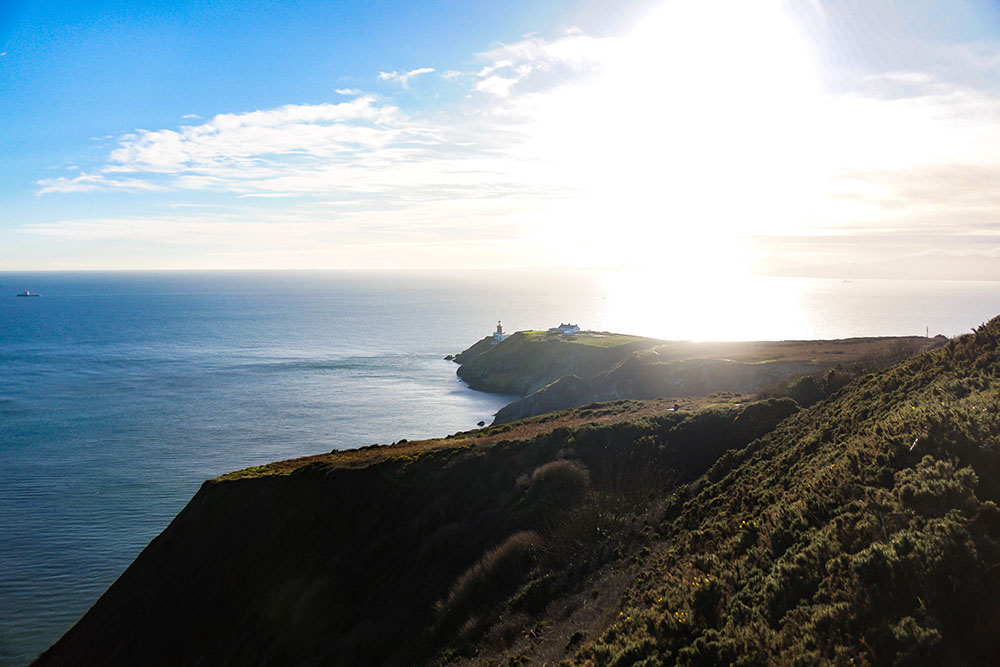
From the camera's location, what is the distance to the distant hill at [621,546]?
41.0ft

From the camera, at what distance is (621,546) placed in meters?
21.8

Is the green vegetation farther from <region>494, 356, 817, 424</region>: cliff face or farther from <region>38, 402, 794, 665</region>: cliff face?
<region>38, 402, 794, 665</region>: cliff face

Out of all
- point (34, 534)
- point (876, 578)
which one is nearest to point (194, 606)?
point (34, 534)

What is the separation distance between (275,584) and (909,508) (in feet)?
92.1

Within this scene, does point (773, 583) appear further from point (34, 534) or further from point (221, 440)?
point (221, 440)

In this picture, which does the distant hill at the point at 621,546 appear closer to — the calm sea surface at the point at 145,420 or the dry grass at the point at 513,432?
the dry grass at the point at 513,432

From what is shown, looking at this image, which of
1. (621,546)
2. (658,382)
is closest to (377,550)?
(621,546)

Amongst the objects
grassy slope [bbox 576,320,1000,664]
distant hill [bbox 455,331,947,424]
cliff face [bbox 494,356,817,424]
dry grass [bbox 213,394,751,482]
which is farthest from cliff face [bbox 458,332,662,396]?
grassy slope [bbox 576,320,1000,664]

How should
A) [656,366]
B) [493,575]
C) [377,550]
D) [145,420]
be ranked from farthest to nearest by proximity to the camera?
[145,420]
[656,366]
[377,550]
[493,575]

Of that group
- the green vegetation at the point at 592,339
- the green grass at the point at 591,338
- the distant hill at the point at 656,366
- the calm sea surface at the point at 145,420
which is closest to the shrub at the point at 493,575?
the distant hill at the point at 656,366

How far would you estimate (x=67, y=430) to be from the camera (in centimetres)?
6881

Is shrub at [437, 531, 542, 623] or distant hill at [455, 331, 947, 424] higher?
distant hill at [455, 331, 947, 424]

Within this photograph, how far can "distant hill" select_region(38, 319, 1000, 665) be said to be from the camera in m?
12.5

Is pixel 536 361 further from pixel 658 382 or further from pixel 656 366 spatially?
pixel 658 382
